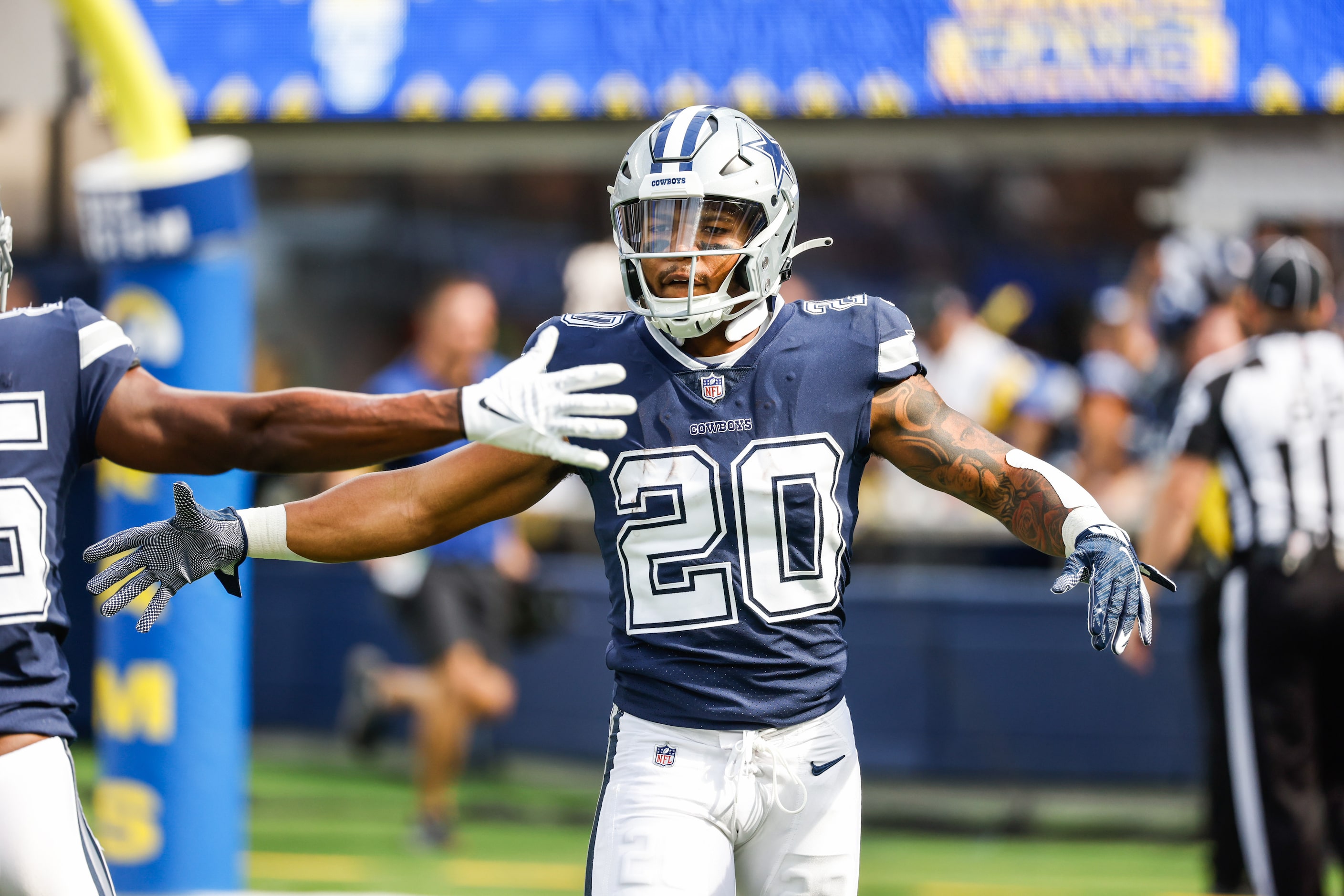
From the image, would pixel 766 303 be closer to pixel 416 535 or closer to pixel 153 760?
pixel 416 535

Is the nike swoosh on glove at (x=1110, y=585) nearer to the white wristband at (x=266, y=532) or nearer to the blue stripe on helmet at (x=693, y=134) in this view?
the blue stripe on helmet at (x=693, y=134)

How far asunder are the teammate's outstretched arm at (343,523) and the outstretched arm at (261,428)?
3.0 inches

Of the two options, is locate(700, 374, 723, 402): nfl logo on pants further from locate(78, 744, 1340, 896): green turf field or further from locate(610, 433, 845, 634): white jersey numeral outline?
locate(78, 744, 1340, 896): green turf field

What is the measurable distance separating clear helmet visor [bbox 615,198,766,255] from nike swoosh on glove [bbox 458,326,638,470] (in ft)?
0.92

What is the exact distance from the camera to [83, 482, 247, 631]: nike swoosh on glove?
3.12m

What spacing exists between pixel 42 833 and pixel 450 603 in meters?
4.07

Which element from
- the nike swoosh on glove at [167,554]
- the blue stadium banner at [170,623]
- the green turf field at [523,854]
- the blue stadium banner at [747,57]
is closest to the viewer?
the nike swoosh on glove at [167,554]

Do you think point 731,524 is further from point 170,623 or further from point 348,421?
point 170,623

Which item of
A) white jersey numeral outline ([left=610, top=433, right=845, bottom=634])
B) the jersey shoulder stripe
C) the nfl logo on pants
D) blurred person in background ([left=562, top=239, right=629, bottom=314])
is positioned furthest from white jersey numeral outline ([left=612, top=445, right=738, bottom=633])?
blurred person in background ([left=562, top=239, right=629, bottom=314])

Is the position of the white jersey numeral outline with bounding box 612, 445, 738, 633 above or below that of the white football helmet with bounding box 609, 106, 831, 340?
below

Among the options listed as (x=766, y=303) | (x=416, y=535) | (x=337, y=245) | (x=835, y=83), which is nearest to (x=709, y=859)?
(x=416, y=535)

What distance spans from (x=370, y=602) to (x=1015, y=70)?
4325 millimetres

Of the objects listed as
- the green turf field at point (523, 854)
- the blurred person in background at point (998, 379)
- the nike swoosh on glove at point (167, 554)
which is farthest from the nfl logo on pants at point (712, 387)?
the blurred person in background at point (998, 379)

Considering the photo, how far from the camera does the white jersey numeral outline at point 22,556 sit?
3.11 m
